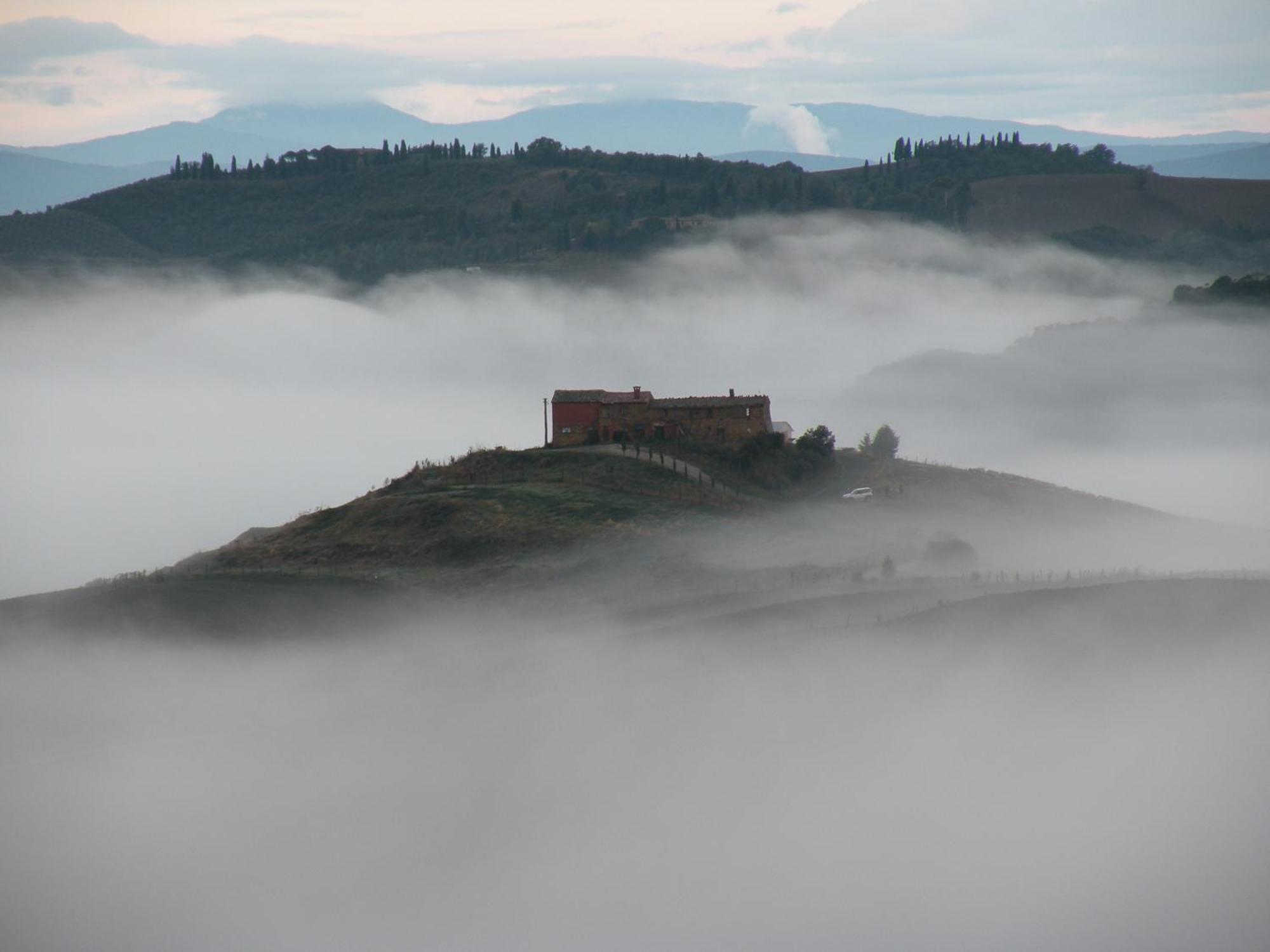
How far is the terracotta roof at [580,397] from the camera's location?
92.3m

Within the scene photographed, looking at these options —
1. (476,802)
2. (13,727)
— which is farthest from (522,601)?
(13,727)

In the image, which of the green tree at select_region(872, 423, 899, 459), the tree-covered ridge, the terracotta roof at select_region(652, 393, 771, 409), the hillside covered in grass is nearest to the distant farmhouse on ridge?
the terracotta roof at select_region(652, 393, 771, 409)

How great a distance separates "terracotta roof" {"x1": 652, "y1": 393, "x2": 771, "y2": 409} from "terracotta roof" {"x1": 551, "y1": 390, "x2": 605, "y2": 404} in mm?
2746

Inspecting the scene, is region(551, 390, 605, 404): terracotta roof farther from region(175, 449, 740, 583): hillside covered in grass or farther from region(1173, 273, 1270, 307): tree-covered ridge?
region(1173, 273, 1270, 307): tree-covered ridge

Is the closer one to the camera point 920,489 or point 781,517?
point 781,517

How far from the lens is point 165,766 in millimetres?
58469

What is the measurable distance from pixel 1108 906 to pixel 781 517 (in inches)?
1116

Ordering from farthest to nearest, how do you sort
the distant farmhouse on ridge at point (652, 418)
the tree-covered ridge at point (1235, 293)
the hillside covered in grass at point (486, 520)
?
the tree-covered ridge at point (1235, 293), the distant farmhouse on ridge at point (652, 418), the hillside covered in grass at point (486, 520)

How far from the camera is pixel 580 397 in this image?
92875mm

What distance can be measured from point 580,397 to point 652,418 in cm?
394

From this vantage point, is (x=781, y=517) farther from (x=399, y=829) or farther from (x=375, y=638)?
(x=399, y=829)

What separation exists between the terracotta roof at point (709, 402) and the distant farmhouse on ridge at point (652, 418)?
0.10 feet

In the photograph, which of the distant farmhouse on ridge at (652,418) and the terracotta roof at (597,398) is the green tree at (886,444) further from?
the terracotta roof at (597,398)

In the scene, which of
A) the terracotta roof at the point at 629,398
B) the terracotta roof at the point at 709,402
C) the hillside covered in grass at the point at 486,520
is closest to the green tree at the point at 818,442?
the terracotta roof at the point at 709,402
